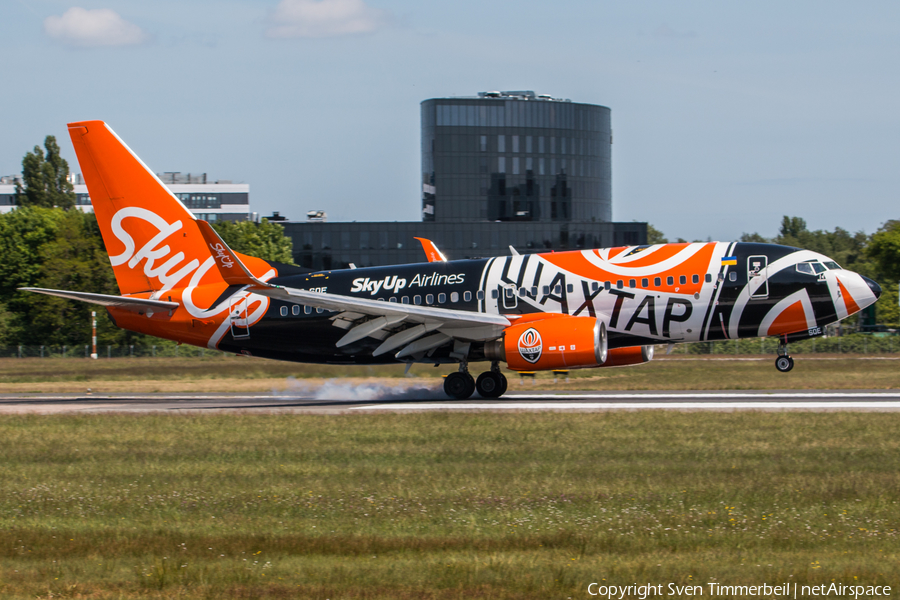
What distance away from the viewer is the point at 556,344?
2645 cm

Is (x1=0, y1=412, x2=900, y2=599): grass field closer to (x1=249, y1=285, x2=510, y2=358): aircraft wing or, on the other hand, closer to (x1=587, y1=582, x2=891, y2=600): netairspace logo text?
(x1=587, y1=582, x2=891, y2=600): netairspace logo text

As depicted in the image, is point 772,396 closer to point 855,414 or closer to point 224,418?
point 855,414

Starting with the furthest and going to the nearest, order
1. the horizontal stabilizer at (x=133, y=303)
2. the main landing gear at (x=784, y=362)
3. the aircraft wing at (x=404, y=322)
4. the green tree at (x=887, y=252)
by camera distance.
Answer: the green tree at (x=887, y=252) < the horizontal stabilizer at (x=133, y=303) < the main landing gear at (x=784, y=362) < the aircraft wing at (x=404, y=322)

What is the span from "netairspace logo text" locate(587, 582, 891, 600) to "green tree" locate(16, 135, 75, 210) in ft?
432

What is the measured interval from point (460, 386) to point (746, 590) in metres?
20.9

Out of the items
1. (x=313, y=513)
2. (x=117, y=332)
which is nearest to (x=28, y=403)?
(x=313, y=513)

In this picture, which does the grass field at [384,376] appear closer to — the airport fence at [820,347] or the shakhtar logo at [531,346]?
the shakhtar logo at [531,346]

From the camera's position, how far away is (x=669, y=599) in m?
8.72

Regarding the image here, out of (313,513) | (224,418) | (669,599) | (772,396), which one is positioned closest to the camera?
(669,599)

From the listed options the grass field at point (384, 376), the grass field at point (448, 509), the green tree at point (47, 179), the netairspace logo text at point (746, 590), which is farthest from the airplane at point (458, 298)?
the green tree at point (47, 179)

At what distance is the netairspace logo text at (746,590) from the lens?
871cm

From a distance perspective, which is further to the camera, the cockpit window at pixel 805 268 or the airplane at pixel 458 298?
the cockpit window at pixel 805 268

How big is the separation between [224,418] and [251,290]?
11.9 ft

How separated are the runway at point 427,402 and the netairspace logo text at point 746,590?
51.1 feet
